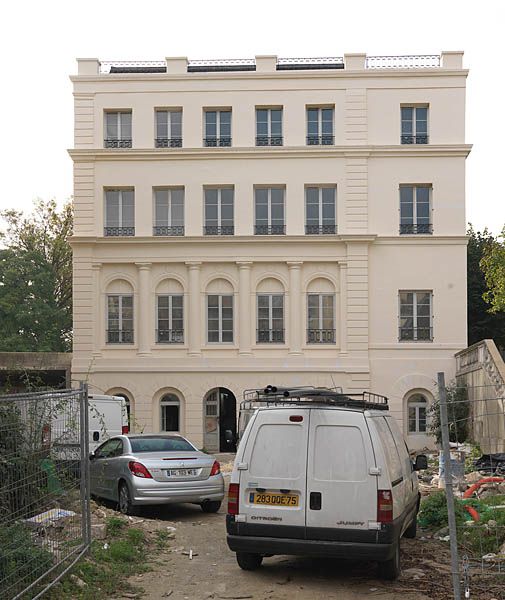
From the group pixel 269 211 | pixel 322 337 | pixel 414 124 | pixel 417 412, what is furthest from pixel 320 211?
pixel 417 412

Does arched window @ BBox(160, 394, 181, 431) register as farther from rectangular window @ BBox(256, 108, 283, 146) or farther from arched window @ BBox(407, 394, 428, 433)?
rectangular window @ BBox(256, 108, 283, 146)

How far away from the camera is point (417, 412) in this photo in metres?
37.6

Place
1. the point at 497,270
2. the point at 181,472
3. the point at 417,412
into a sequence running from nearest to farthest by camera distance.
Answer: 1. the point at 181,472
2. the point at 497,270
3. the point at 417,412

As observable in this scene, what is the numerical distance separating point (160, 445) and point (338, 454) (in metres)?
7.47

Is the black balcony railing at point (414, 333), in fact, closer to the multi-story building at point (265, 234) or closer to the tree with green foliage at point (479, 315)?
the multi-story building at point (265, 234)

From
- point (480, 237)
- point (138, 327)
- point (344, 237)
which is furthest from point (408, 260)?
point (480, 237)

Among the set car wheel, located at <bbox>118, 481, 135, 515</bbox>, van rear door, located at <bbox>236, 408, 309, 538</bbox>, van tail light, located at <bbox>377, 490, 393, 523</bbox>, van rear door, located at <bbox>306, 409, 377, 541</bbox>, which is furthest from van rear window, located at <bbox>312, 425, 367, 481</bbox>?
car wheel, located at <bbox>118, 481, 135, 515</bbox>

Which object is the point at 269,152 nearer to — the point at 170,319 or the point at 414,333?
the point at 170,319

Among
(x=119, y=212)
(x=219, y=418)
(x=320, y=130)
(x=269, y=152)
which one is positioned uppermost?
(x=320, y=130)

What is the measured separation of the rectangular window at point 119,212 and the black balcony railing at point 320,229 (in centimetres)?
721

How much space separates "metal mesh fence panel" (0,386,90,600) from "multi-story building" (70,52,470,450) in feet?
87.8

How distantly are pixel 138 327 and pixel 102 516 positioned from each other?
2448cm

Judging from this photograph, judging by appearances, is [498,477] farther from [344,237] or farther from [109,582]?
[344,237]

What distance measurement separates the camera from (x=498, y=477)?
56.9ft
